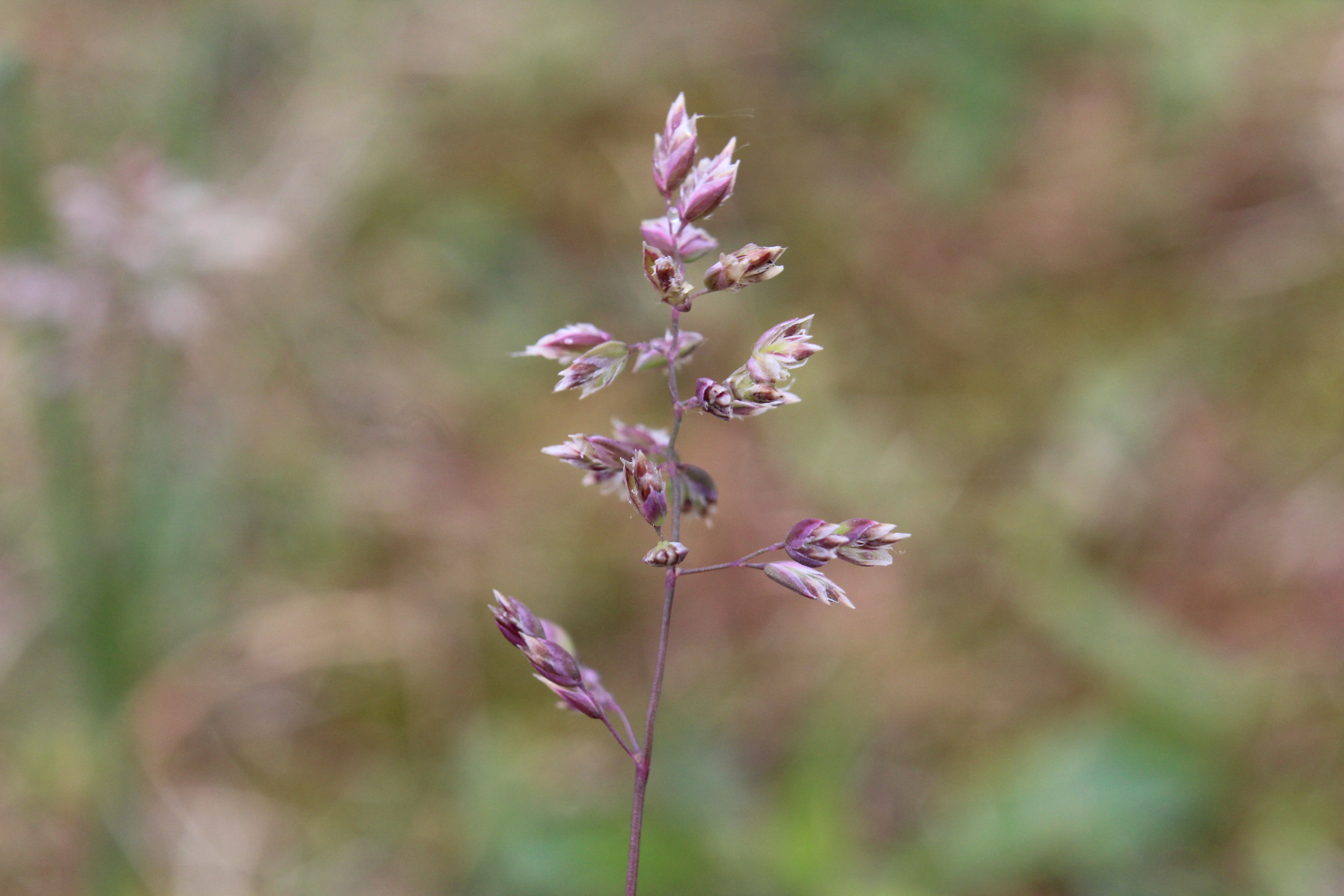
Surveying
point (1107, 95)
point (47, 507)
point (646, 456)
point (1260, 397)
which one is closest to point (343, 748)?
point (47, 507)

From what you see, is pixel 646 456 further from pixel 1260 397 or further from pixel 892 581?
pixel 1260 397

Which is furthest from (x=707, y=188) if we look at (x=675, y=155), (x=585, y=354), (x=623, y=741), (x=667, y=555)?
(x=623, y=741)

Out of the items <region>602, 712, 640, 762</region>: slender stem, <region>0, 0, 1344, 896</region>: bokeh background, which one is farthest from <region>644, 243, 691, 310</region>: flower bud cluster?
<region>0, 0, 1344, 896</region>: bokeh background

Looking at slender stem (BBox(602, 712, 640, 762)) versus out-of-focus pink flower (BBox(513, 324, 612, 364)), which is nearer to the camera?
slender stem (BBox(602, 712, 640, 762))

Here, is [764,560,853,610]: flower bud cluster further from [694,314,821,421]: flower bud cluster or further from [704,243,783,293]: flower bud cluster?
[704,243,783,293]: flower bud cluster

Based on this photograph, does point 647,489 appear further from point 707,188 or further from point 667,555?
point 707,188
